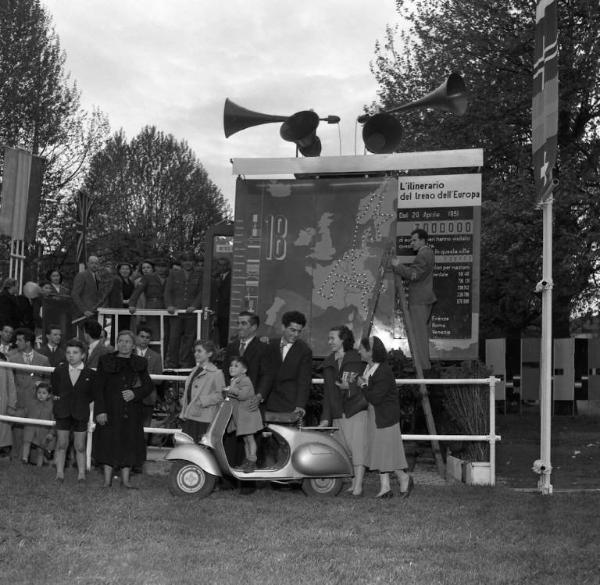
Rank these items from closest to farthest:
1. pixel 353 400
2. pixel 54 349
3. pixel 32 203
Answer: pixel 353 400 → pixel 54 349 → pixel 32 203

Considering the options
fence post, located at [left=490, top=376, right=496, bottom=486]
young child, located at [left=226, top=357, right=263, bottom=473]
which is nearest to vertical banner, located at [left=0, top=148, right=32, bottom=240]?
young child, located at [left=226, top=357, right=263, bottom=473]

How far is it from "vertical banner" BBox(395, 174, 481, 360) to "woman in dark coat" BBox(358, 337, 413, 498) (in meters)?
3.48

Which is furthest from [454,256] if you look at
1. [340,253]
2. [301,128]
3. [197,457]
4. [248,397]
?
[197,457]

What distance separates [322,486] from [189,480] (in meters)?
1.27

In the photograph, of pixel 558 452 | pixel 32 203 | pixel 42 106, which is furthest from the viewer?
pixel 42 106

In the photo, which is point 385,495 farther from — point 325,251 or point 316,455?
point 325,251

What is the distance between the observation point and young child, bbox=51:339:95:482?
35.0ft

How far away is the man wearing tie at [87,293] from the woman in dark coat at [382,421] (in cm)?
639

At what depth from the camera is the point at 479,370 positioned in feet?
38.1

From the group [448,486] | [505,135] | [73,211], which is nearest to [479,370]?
[448,486]

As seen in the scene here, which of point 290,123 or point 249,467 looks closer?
point 249,467

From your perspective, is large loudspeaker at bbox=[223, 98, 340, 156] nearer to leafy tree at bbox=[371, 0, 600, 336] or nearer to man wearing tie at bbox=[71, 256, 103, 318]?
man wearing tie at bbox=[71, 256, 103, 318]

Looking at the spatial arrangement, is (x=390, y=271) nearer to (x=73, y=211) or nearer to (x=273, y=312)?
(x=273, y=312)

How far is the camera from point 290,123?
14.4 metres
